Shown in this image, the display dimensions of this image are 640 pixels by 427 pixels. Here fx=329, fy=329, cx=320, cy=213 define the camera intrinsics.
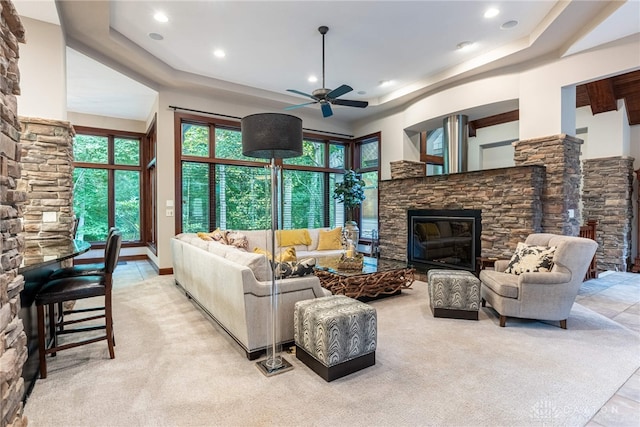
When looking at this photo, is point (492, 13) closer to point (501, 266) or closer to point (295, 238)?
point (501, 266)

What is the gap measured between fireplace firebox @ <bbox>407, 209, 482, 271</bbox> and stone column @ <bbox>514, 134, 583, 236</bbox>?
3.24 feet

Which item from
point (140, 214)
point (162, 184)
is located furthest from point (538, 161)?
point (140, 214)

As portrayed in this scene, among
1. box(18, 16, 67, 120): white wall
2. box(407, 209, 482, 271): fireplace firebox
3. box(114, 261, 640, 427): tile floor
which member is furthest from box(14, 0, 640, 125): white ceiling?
box(114, 261, 640, 427): tile floor

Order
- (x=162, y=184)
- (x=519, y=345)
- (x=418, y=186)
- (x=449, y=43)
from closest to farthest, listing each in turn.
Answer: (x=519, y=345) → (x=449, y=43) → (x=162, y=184) → (x=418, y=186)

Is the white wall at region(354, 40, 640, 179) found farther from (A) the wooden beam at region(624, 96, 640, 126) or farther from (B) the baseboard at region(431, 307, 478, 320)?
(B) the baseboard at region(431, 307, 478, 320)

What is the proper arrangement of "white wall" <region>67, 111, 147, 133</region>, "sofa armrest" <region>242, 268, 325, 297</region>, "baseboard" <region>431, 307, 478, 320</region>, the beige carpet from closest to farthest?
the beige carpet < "sofa armrest" <region>242, 268, 325, 297</region> < "baseboard" <region>431, 307, 478, 320</region> < "white wall" <region>67, 111, 147, 133</region>

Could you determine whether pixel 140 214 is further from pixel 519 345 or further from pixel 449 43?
pixel 519 345

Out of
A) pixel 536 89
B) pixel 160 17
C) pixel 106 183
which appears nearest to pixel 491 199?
pixel 536 89

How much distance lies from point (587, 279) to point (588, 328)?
9.22 ft

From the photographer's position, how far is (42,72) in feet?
11.8

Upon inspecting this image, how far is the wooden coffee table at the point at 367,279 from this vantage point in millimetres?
4008

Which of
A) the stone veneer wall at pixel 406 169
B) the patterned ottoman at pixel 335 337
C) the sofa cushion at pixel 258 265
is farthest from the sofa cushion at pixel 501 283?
the stone veneer wall at pixel 406 169

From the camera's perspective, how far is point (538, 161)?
4.87 m

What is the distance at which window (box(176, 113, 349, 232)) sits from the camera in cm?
627
